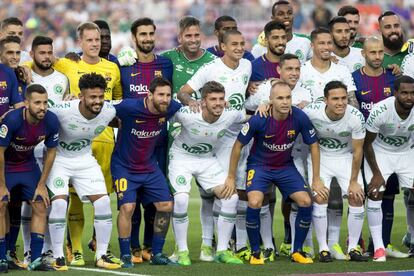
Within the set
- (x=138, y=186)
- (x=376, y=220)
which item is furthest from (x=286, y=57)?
(x=138, y=186)

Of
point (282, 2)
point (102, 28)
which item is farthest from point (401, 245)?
point (102, 28)

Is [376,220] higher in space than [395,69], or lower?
lower

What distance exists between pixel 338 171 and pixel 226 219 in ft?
4.58

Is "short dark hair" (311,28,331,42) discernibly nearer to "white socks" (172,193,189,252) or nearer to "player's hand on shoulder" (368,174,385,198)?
"player's hand on shoulder" (368,174,385,198)

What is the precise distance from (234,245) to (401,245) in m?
2.20

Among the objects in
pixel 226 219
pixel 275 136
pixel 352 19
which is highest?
pixel 352 19

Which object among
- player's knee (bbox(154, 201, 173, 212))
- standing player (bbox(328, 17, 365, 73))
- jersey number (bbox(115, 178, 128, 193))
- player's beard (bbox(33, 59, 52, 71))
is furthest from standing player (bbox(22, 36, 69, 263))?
standing player (bbox(328, 17, 365, 73))

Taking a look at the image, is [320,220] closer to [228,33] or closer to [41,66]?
[228,33]

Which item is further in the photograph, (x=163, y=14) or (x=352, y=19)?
(x=163, y=14)

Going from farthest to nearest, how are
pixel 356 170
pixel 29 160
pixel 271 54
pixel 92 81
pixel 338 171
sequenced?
pixel 271 54, pixel 338 171, pixel 356 170, pixel 29 160, pixel 92 81

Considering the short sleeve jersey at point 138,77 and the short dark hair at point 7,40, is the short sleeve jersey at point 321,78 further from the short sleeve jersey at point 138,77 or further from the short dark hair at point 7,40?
the short dark hair at point 7,40

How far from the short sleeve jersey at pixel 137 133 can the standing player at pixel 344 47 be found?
7.54 feet

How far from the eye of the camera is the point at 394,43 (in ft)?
50.9

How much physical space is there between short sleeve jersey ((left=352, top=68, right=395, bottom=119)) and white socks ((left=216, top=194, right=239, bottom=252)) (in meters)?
1.97
